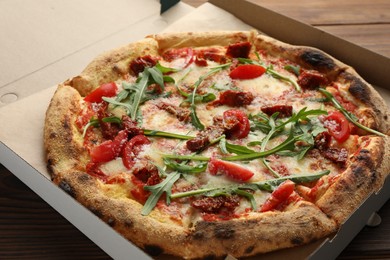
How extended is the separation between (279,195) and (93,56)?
146cm

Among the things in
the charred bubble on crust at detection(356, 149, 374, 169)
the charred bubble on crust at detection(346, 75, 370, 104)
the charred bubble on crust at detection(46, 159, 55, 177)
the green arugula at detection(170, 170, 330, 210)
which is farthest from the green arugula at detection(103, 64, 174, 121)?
the charred bubble on crust at detection(356, 149, 374, 169)

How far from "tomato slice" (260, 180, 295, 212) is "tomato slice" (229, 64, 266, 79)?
0.77 meters

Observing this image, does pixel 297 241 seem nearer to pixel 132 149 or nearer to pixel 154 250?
pixel 154 250

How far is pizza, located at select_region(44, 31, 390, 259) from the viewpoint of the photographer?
7.47ft

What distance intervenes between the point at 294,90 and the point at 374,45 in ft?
3.25

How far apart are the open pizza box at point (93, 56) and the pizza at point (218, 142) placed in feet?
0.21

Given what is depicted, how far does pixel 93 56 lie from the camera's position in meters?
3.40

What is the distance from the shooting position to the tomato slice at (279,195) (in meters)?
2.38

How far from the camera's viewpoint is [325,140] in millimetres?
2656

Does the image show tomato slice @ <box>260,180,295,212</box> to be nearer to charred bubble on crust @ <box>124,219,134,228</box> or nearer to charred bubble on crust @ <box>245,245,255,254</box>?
charred bubble on crust @ <box>245,245,255,254</box>

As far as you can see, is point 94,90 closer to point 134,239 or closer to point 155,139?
point 155,139

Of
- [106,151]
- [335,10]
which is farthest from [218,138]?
[335,10]

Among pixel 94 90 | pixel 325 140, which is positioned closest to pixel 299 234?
pixel 325 140

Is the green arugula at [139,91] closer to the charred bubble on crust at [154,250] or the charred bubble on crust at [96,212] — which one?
the charred bubble on crust at [96,212]
